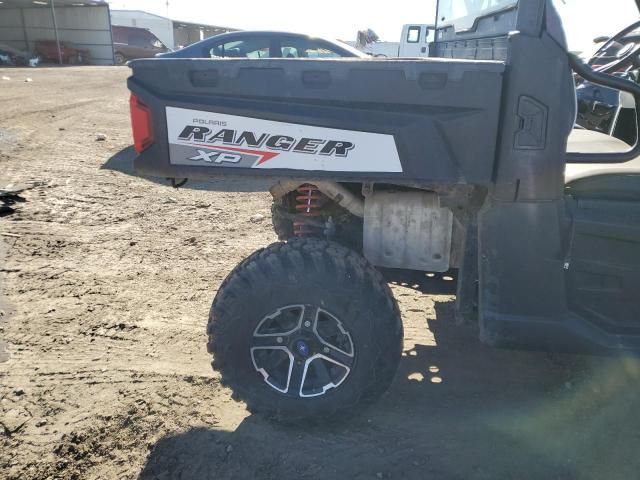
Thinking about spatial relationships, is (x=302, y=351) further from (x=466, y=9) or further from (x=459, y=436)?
(x=466, y=9)

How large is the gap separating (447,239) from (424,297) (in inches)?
58.7

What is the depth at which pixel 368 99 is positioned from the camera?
2.18 m

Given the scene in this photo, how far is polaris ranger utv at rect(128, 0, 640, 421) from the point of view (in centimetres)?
212

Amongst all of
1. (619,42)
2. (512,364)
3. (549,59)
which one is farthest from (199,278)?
(619,42)

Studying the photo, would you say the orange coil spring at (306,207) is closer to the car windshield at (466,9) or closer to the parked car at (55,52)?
the car windshield at (466,9)

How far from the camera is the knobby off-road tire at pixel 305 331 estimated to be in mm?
2357

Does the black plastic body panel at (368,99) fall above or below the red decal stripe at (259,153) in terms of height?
above

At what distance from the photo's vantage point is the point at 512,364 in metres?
3.18

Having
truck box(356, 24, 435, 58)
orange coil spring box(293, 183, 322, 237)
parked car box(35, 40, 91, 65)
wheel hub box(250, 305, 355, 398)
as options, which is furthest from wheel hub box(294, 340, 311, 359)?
parked car box(35, 40, 91, 65)

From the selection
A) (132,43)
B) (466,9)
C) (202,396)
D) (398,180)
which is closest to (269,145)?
(398,180)

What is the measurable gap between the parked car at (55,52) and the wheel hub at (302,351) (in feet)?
116

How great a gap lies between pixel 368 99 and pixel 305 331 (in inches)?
43.5

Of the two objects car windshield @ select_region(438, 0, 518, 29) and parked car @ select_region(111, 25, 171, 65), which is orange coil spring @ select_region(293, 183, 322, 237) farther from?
parked car @ select_region(111, 25, 171, 65)

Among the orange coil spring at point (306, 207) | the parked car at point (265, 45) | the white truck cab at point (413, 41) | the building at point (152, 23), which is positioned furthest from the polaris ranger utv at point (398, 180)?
the building at point (152, 23)
